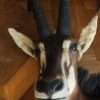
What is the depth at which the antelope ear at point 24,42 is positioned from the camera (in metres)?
1.39

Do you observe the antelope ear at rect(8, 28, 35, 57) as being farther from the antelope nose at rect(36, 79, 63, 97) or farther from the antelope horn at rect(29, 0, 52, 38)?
the antelope nose at rect(36, 79, 63, 97)

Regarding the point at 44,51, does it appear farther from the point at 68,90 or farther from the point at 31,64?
the point at 31,64

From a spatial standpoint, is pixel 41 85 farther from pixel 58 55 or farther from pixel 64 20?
pixel 64 20

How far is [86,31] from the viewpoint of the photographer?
134 cm

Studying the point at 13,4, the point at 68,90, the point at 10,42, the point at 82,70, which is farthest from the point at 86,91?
the point at 13,4

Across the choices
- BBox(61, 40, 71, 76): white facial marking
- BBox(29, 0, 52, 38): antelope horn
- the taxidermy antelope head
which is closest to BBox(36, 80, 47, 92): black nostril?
the taxidermy antelope head

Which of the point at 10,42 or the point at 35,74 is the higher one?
the point at 10,42

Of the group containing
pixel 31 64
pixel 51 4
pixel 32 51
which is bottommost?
pixel 51 4

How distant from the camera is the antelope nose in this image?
112 cm

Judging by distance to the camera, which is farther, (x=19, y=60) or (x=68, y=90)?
(x=19, y=60)

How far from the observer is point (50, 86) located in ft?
3.68

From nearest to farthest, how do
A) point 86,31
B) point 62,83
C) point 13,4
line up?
point 62,83
point 86,31
point 13,4

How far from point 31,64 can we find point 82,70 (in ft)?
0.75

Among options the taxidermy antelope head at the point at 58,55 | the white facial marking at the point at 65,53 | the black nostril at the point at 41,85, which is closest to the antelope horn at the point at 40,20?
the taxidermy antelope head at the point at 58,55
